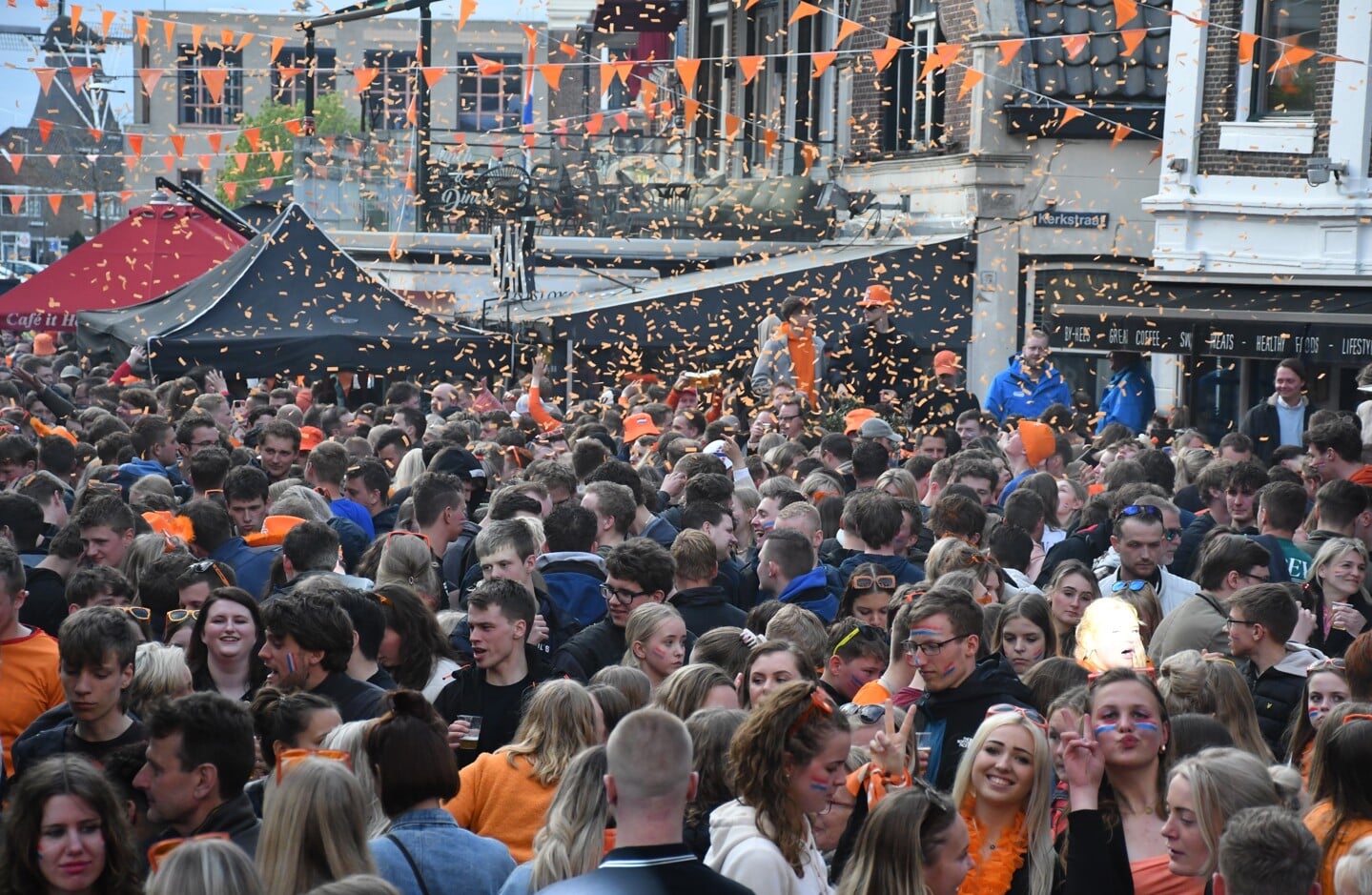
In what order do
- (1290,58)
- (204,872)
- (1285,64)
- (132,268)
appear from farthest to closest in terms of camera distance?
(132,268) < (1285,64) < (1290,58) < (204,872)

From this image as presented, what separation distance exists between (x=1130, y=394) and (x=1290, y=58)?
3555 mm

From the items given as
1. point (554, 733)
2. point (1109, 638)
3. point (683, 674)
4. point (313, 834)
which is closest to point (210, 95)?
point (1109, 638)

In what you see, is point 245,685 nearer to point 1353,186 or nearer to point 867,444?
point 867,444

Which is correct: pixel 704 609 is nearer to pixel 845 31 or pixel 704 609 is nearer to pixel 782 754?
pixel 782 754

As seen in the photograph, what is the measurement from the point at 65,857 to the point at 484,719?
2.11 metres

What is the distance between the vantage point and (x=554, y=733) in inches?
216

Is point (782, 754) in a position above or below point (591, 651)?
above

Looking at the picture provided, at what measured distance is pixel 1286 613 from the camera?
6766 mm

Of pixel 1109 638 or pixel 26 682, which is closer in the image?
pixel 26 682

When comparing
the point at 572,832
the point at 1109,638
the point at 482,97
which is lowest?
the point at 1109,638

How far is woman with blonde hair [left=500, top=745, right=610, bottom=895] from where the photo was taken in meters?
4.65

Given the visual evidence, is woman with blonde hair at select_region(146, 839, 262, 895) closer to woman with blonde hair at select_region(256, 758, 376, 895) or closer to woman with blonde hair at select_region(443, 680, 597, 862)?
woman with blonde hair at select_region(256, 758, 376, 895)

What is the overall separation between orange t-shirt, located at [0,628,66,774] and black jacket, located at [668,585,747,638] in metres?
2.47

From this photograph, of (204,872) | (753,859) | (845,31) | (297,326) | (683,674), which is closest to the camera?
(204,872)
